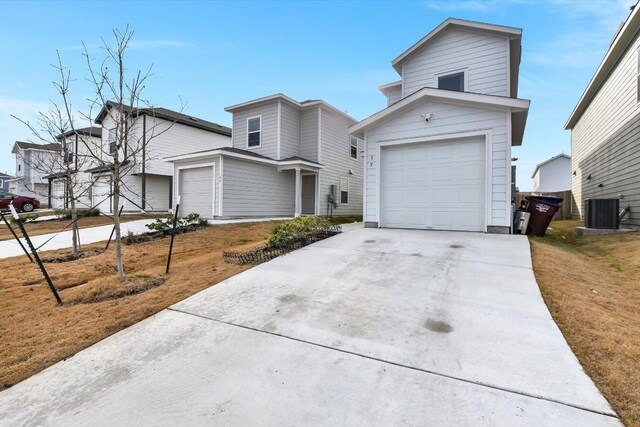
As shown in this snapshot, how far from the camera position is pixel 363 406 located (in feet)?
6.57

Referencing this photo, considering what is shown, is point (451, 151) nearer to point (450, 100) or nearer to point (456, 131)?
point (456, 131)

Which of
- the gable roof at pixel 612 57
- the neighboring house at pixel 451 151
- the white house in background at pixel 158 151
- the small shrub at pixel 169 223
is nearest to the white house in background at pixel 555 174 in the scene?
the gable roof at pixel 612 57

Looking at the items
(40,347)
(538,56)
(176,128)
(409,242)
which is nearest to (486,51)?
(538,56)

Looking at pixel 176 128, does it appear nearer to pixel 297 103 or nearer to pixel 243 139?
pixel 243 139

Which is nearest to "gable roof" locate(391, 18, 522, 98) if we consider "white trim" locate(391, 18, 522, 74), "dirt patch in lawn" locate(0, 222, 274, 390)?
"white trim" locate(391, 18, 522, 74)

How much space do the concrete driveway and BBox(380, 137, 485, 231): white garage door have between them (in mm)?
3952

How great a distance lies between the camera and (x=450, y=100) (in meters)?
8.02

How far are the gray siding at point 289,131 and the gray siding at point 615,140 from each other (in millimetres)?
12846

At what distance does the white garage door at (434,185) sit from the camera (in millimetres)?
7922

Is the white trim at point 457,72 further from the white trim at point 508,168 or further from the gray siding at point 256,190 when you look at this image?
the gray siding at point 256,190

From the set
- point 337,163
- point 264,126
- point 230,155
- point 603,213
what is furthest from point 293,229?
point 337,163

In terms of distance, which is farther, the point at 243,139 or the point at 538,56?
the point at 243,139

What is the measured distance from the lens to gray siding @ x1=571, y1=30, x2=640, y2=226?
886 centimetres

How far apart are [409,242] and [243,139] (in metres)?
12.8
